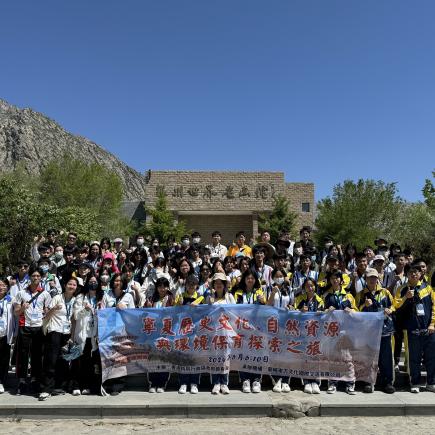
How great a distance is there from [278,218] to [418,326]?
25768 millimetres

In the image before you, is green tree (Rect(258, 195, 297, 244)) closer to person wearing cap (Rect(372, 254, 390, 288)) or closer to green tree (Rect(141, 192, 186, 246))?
green tree (Rect(141, 192, 186, 246))

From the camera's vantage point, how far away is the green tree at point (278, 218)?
103 ft

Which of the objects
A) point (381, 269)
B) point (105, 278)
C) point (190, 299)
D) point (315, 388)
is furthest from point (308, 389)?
point (105, 278)

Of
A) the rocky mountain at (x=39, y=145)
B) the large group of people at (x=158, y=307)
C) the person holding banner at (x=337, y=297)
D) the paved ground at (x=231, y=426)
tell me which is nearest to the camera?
the paved ground at (x=231, y=426)

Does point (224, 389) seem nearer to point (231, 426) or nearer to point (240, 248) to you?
point (231, 426)

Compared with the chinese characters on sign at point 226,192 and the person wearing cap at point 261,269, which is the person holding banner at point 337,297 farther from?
the chinese characters on sign at point 226,192

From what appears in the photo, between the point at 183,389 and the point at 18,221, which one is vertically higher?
the point at 18,221

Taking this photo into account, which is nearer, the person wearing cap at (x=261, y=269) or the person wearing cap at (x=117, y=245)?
the person wearing cap at (x=261, y=269)

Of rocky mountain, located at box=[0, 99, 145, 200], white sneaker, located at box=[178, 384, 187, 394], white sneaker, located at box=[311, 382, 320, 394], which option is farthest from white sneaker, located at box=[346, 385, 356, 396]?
rocky mountain, located at box=[0, 99, 145, 200]

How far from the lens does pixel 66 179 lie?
111 ft

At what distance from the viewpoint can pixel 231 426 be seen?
5.33 m

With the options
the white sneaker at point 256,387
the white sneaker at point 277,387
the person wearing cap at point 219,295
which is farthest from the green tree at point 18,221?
the white sneaker at point 277,387

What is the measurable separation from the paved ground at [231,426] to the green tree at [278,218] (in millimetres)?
25778

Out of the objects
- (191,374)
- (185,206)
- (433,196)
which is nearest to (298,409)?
(191,374)
